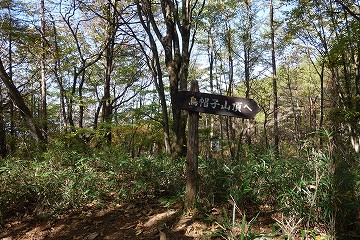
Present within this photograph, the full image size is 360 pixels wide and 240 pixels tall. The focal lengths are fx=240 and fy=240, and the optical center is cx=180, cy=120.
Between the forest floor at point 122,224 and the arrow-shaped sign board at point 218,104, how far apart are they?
1.32 meters

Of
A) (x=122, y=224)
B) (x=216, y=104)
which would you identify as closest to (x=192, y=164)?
(x=216, y=104)

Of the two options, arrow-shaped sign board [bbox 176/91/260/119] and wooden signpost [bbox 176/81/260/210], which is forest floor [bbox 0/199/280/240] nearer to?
wooden signpost [bbox 176/81/260/210]

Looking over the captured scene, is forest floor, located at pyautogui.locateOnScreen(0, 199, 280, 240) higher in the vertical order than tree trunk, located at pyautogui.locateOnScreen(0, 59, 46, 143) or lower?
lower

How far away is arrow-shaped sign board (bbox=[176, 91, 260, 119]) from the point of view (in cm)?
311

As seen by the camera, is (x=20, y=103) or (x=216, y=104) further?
(x=20, y=103)

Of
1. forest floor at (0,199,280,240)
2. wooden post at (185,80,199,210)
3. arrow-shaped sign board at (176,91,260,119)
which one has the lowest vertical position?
forest floor at (0,199,280,240)

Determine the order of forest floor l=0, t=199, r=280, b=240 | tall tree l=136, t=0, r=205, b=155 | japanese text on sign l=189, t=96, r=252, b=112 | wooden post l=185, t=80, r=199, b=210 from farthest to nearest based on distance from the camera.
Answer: tall tree l=136, t=0, r=205, b=155 → wooden post l=185, t=80, r=199, b=210 → japanese text on sign l=189, t=96, r=252, b=112 → forest floor l=0, t=199, r=280, b=240

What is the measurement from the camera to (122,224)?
3512 millimetres

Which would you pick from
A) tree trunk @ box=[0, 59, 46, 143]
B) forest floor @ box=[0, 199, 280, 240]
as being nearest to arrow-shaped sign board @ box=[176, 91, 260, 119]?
forest floor @ box=[0, 199, 280, 240]

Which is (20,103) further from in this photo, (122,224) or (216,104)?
(216,104)

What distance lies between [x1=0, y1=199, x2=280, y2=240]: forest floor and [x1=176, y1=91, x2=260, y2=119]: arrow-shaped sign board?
1.32 metres

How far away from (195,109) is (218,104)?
33 centimetres

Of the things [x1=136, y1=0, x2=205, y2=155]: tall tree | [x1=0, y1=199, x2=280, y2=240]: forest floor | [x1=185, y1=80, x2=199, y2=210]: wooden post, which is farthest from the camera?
[x1=136, y1=0, x2=205, y2=155]: tall tree

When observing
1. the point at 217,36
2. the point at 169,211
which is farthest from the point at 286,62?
the point at 169,211
